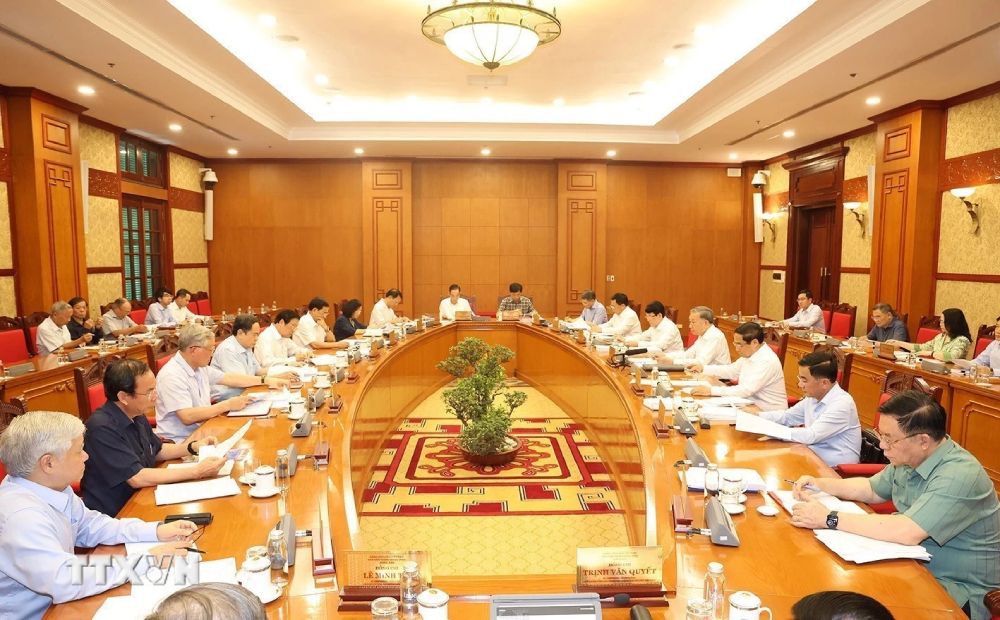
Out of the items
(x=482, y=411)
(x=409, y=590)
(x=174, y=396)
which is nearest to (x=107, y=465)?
(x=174, y=396)

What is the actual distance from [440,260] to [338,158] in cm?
224

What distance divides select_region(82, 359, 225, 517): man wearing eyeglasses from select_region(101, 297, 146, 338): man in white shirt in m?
4.65

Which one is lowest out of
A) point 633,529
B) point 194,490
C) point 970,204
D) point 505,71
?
point 633,529

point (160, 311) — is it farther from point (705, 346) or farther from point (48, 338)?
point (705, 346)

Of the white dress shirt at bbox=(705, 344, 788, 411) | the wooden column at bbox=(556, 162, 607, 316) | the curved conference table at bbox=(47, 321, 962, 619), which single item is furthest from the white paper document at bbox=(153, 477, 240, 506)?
the wooden column at bbox=(556, 162, 607, 316)

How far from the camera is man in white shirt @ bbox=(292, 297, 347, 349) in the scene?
19.0 ft

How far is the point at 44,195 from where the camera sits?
19.9ft

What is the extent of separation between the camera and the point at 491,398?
4.94 metres

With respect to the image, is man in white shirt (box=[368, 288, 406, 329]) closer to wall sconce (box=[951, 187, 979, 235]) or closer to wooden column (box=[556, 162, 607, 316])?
wooden column (box=[556, 162, 607, 316])

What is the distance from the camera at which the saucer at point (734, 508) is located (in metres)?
2.05

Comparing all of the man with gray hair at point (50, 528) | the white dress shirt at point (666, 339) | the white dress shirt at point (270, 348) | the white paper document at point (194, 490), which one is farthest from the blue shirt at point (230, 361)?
the white dress shirt at point (666, 339)

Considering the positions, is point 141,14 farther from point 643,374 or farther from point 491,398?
point 643,374

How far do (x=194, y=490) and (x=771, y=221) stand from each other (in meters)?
9.58

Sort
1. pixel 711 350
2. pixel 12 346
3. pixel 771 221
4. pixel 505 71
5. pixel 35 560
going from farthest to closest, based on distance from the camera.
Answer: pixel 771 221
pixel 505 71
pixel 12 346
pixel 711 350
pixel 35 560
